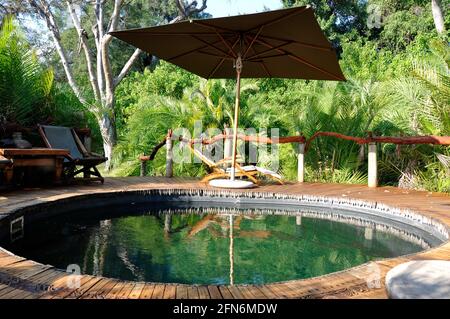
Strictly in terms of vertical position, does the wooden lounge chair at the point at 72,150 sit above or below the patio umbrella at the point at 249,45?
below

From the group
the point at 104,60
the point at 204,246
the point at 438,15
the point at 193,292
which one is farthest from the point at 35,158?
the point at 438,15

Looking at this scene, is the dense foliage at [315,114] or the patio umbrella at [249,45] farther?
the dense foliage at [315,114]

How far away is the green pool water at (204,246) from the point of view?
351 centimetres

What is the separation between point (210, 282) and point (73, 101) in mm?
7172

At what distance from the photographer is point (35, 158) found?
→ 6.21 m

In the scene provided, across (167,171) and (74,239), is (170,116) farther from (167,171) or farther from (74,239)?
(74,239)

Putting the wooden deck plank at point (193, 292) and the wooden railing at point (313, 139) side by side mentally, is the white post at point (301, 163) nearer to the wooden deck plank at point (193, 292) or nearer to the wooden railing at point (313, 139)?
the wooden railing at point (313, 139)

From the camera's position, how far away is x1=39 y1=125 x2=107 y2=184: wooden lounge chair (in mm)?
6895

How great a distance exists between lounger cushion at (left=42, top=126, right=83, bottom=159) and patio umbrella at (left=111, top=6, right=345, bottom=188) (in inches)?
89.0

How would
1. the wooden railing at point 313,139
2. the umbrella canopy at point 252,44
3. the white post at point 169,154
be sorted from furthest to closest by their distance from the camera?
the white post at point 169,154 → the wooden railing at point 313,139 → the umbrella canopy at point 252,44

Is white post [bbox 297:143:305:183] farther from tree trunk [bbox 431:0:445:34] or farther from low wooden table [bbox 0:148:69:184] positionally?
tree trunk [bbox 431:0:445:34]

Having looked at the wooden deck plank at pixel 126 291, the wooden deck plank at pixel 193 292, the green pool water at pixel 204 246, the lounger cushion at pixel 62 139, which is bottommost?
the green pool water at pixel 204 246

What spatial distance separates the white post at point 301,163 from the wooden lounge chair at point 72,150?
3529mm

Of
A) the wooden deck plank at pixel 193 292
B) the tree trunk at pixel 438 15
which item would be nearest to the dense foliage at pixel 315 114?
the tree trunk at pixel 438 15
